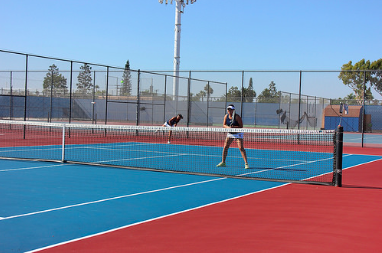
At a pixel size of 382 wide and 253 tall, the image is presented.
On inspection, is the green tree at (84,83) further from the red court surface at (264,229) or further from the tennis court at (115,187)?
the red court surface at (264,229)

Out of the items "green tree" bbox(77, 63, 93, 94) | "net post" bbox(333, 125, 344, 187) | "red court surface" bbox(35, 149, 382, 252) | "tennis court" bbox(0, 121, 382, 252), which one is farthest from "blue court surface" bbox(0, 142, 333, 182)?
"green tree" bbox(77, 63, 93, 94)

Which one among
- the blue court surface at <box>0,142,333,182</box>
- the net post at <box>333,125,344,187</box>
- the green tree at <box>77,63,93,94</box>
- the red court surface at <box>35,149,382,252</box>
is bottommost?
the red court surface at <box>35,149,382,252</box>

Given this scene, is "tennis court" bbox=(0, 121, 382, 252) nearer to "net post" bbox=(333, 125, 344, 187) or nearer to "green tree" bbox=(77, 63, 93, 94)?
"net post" bbox=(333, 125, 344, 187)

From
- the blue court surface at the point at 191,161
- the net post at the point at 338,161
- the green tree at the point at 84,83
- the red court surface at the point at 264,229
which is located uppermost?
the green tree at the point at 84,83

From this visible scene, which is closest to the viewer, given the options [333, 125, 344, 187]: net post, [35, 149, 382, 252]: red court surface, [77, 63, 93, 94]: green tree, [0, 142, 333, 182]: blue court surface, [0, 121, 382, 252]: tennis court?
[35, 149, 382, 252]: red court surface

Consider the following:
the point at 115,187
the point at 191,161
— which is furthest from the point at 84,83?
the point at 115,187

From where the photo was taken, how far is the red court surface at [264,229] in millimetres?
4926

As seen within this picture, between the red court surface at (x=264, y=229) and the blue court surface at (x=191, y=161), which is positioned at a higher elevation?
the blue court surface at (x=191, y=161)

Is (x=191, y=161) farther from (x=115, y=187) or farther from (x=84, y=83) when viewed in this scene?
(x=84, y=83)

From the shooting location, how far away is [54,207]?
6.77 meters

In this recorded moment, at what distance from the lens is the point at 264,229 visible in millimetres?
5727

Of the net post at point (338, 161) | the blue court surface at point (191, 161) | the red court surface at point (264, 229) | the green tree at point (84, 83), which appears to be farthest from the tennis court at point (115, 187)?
the green tree at point (84, 83)

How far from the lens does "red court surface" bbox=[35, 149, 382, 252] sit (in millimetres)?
4926

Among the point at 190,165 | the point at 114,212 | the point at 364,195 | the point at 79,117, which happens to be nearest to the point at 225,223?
the point at 114,212
